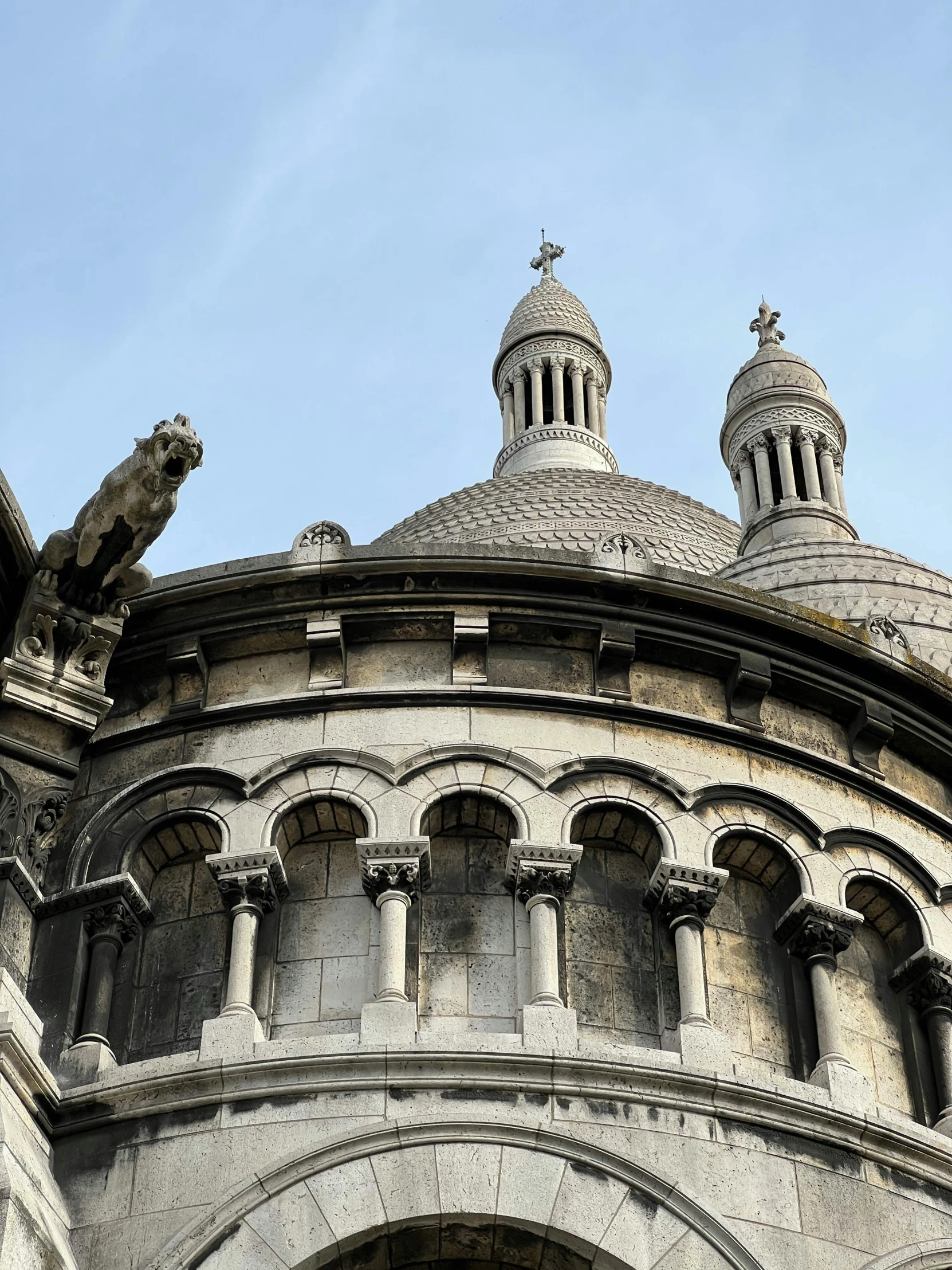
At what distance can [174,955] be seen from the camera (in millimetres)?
15508

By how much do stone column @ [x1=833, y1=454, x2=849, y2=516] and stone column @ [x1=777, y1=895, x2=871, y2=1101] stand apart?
18424mm

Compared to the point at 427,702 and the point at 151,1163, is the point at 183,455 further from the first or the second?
the point at 151,1163

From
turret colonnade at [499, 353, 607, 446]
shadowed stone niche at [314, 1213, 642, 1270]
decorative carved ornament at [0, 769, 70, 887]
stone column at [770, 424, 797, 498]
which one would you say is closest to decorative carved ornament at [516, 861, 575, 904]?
shadowed stone niche at [314, 1213, 642, 1270]

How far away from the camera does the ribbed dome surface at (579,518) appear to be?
4256 cm

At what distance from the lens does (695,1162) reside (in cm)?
1392

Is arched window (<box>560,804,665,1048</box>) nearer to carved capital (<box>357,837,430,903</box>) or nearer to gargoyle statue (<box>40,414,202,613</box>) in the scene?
carved capital (<box>357,837,430,903</box>)

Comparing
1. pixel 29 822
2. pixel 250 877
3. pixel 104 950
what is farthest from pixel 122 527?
pixel 104 950

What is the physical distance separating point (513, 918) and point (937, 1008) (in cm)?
321

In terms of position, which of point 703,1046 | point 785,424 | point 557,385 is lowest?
point 703,1046

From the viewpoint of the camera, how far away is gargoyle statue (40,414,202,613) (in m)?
14.8

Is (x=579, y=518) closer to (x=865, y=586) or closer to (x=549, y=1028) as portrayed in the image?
(x=865, y=586)

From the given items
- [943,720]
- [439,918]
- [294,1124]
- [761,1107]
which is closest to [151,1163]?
[294,1124]

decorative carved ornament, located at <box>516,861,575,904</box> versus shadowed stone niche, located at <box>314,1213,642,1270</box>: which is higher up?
decorative carved ornament, located at <box>516,861,575,904</box>

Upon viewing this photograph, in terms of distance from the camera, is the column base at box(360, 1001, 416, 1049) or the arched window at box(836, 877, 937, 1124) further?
the arched window at box(836, 877, 937, 1124)
